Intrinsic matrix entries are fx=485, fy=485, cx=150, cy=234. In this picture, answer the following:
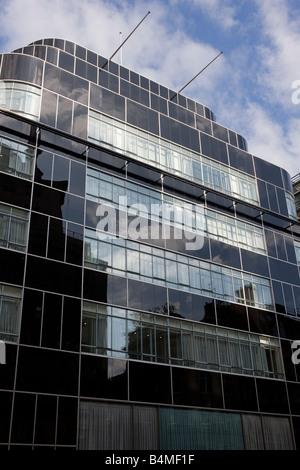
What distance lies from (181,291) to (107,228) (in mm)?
5684

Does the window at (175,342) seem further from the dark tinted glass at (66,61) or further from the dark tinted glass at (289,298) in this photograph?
the dark tinted glass at (66,61)

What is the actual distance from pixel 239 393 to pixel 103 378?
8.69 metres

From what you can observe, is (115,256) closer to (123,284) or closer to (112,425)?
(123,284)

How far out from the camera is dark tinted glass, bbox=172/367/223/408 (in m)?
24.9

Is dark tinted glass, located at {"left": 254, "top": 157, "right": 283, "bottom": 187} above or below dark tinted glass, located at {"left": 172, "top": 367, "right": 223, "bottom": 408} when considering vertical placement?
above

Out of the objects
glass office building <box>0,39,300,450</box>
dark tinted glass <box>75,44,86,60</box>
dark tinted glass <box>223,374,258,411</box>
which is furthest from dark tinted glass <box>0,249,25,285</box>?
dark tinted glass <box>75,44,86,60</box>

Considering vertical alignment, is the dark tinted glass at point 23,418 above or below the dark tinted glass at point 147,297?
below

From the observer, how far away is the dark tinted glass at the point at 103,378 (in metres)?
22.2

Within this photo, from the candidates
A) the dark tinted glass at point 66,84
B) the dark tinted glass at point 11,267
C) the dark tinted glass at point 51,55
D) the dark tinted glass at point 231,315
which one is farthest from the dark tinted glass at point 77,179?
the dark tinted glass at point 231,315

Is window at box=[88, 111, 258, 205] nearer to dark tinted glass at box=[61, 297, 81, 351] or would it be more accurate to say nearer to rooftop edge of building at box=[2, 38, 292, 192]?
rooftop edge of building at box=[2, 38, 292, 192]

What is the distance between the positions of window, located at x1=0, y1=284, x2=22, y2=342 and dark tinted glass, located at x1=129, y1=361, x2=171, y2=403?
238 inches

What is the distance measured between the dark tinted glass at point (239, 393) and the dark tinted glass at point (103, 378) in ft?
21.7
